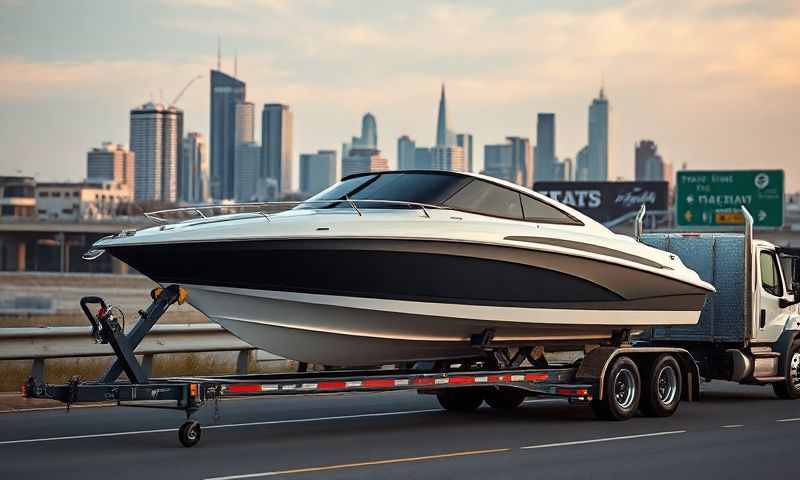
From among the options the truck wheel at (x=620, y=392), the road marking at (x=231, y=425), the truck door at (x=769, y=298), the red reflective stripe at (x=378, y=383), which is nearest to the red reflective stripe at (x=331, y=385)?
the red reflective stripe at (x=378, y=383)

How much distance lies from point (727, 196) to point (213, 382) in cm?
4705

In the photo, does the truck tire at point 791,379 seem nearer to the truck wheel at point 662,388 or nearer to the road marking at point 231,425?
the truck wheel at point 662,388

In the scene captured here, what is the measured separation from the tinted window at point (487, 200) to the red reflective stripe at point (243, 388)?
10.6 feet

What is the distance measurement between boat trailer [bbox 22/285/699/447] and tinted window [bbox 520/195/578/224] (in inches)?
67.9

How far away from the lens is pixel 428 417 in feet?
51.8

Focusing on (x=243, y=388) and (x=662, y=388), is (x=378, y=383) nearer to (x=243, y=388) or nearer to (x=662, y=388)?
(x=243, y=388)

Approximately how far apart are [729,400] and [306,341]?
7921 millimetres

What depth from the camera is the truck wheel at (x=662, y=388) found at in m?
15.8

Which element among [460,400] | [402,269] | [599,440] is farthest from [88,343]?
[599,440]

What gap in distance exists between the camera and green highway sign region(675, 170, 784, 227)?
55.6 m

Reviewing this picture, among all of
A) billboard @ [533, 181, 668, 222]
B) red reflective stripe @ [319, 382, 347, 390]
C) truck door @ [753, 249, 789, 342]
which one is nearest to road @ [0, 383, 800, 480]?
red reflective stripe @ [319, 382, 347, 390]

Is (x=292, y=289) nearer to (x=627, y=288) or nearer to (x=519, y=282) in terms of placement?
(x=519, y=282)

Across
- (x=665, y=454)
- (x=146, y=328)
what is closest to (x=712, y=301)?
(x=665, y=454)

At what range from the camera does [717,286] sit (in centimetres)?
1795
